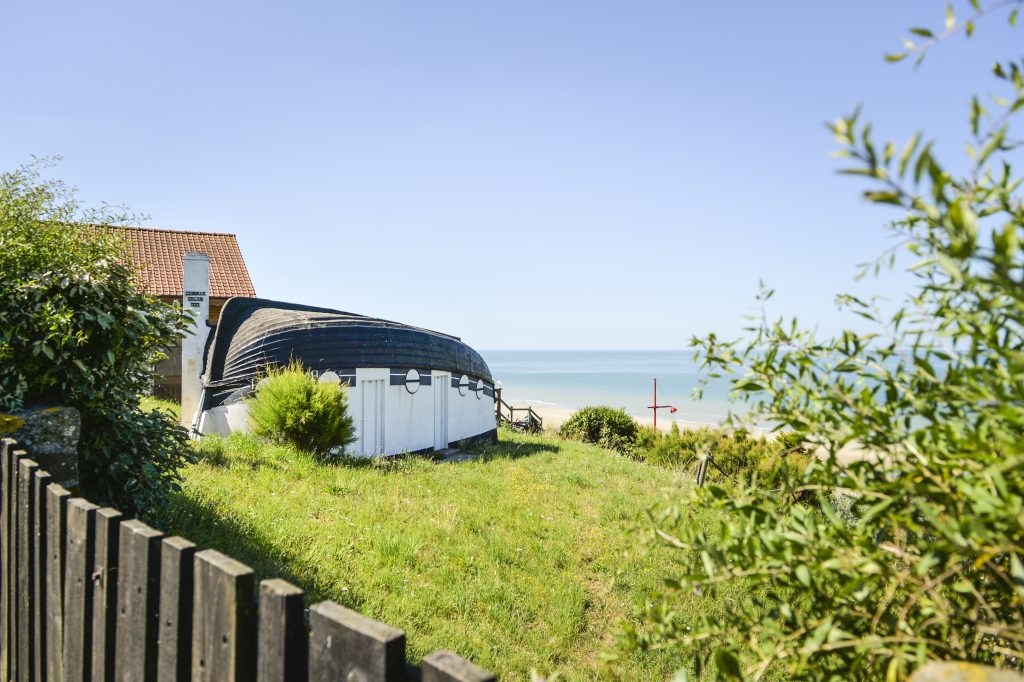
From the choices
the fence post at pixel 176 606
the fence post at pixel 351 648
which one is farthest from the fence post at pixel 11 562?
the fence post at pixel 351 648

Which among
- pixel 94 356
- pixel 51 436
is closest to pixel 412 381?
pixel 94 356

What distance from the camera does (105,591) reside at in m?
2.13

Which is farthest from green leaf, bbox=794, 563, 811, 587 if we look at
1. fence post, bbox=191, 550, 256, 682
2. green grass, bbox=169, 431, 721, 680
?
fence post, bbox=191, 550, 256, 682

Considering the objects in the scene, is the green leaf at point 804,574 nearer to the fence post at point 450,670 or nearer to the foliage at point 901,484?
the foliage at point 901,484

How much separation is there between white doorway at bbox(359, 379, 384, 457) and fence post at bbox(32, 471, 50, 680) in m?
10.8

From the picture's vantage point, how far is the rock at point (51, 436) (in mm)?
4090

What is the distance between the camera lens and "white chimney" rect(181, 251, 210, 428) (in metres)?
14.3

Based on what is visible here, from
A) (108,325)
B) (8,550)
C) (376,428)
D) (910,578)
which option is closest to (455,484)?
(376,428)

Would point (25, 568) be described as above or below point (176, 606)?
below

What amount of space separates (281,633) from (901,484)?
1.42 meters

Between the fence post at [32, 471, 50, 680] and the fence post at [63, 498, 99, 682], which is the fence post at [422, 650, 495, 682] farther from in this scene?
the fence post at [32, 471, 50, 680]

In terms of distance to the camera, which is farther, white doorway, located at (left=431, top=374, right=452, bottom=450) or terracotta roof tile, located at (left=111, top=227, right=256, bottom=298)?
terracotta roof tile, located at (left=111, top=227, right=256, bottom=298)

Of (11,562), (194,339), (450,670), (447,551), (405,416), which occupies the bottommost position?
(447,551)

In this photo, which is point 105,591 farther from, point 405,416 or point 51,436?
point 405,416
